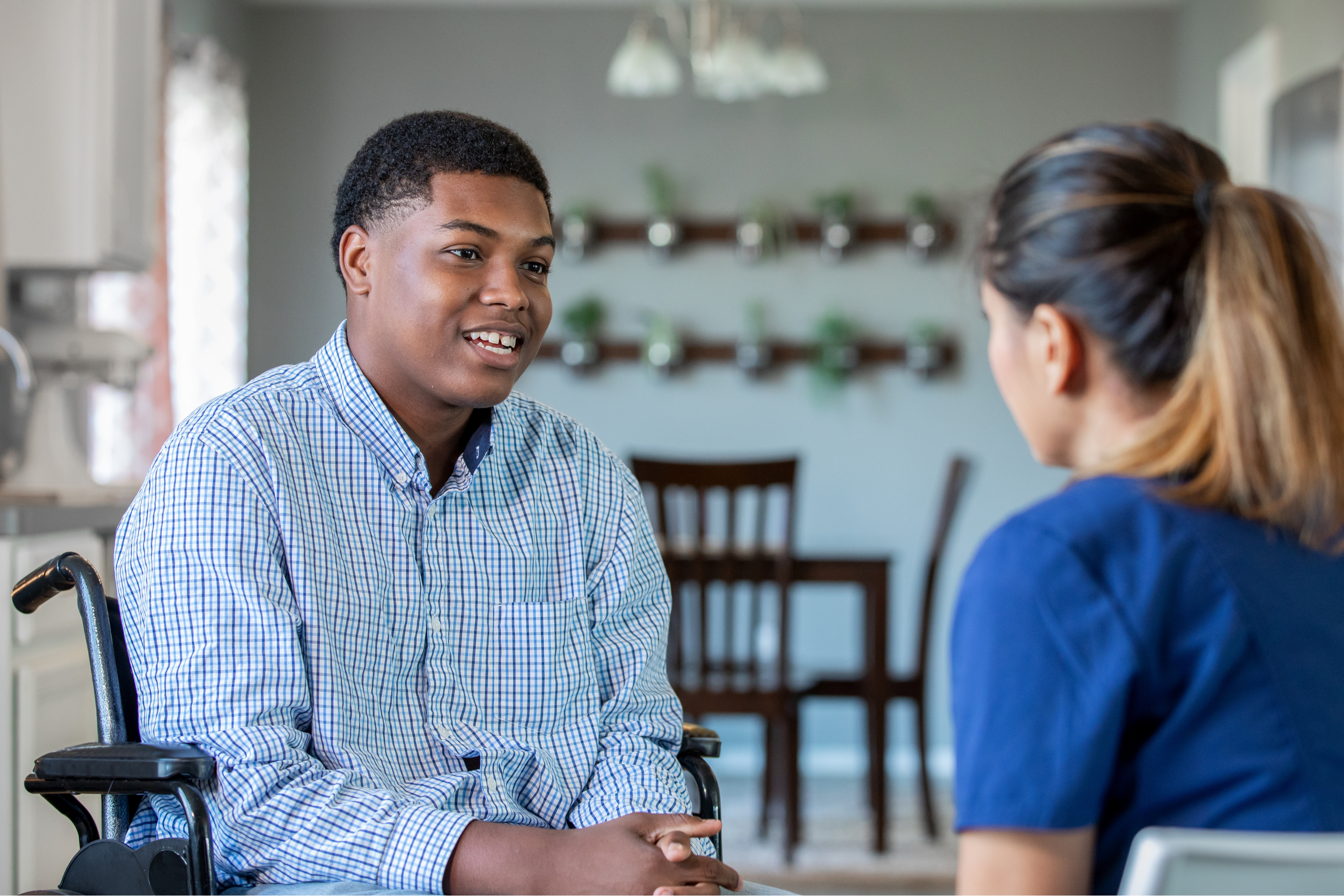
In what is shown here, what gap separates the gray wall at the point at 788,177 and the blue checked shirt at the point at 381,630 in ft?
9.83

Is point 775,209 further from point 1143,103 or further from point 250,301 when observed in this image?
point 250,301

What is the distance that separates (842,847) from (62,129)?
2657 millimetres

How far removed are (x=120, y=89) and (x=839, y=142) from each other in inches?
94.4

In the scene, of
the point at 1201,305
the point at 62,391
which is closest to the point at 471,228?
the point at 1201,305

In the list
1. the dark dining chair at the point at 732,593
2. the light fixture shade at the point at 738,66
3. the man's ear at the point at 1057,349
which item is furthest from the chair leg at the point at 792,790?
the man's ear at the point at 1057,349

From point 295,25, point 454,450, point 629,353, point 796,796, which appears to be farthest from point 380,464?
point 295,25

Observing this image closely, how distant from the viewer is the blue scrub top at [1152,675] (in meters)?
0.68

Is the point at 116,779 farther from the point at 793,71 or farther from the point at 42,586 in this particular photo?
the point at 793,71

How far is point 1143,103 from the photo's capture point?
4328 mm

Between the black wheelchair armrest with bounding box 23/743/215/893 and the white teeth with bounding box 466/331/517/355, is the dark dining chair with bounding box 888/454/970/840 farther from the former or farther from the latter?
the black wheelchair armrest with bounding box 23/743/215/893

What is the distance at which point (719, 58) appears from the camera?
349 cm

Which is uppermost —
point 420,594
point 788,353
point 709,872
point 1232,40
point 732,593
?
point 1232,40

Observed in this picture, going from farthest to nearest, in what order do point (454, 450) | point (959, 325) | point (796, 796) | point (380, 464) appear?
point (959, 325) → point (796, 796) → point (454, 450) → point (380, 464)

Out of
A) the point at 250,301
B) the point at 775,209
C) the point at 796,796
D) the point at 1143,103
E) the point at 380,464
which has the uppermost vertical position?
the point at 1143,103
